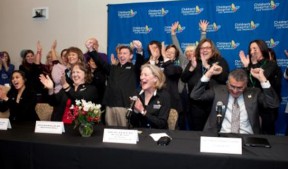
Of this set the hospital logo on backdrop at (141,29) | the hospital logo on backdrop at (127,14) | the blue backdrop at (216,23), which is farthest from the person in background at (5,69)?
the hospital logo on backdrop at (141,29)

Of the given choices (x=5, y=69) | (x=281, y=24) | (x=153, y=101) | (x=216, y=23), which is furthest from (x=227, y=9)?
(x=5, y=69)

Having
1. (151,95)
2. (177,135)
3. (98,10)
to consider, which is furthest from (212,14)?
(177,135)

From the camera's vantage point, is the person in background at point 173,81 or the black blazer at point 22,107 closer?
the black blazer at point 22,107

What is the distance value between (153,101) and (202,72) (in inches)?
42.1

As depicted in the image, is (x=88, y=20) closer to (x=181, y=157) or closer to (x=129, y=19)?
(x=129, y=19)

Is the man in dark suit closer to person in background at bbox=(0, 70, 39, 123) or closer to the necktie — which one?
the necktie

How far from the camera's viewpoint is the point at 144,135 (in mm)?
2459

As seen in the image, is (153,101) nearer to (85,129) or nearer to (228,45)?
(85,129)

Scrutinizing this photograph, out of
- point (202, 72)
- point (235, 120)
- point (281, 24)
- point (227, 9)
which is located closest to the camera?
point (235, 120)

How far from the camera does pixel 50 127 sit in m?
2.54

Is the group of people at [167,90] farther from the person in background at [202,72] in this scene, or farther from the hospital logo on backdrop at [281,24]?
the hospital logo on backdrop at [281,24]

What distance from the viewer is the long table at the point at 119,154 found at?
1.90 meters

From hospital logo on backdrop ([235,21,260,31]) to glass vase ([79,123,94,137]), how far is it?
11.5 ft

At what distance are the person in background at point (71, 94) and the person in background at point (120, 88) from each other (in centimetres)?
61
